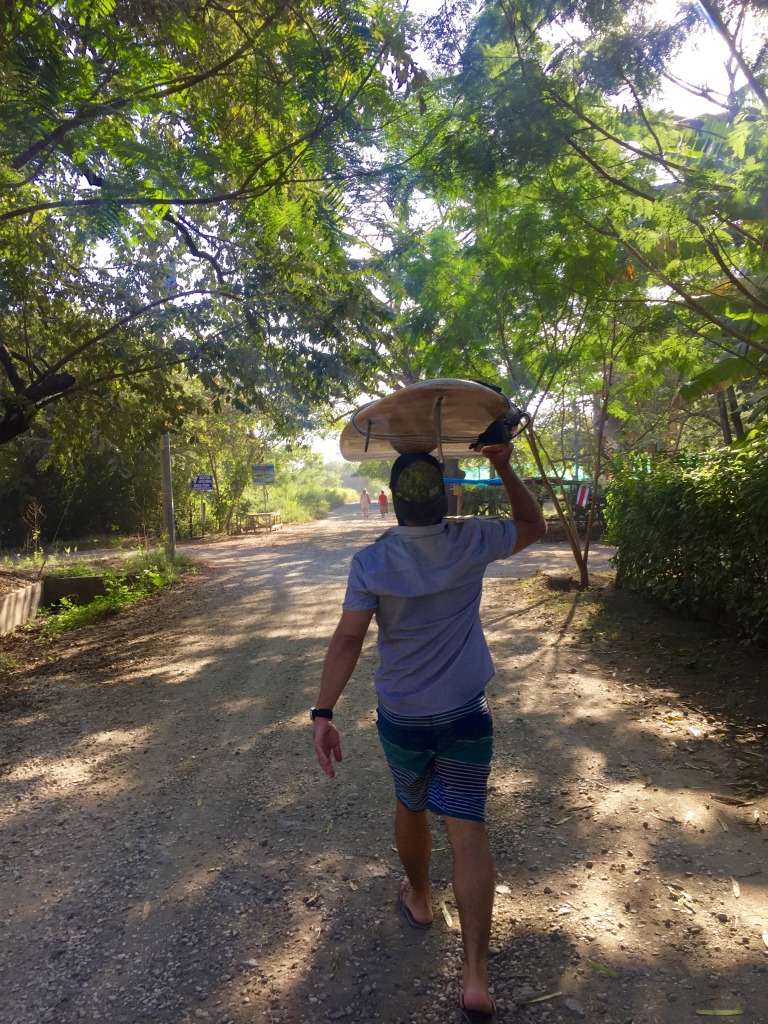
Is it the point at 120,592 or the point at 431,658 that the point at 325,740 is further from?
the point at 120,592

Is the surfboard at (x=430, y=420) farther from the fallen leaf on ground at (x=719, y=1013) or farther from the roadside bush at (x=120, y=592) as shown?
the roadside bush at (x=120, y=592)

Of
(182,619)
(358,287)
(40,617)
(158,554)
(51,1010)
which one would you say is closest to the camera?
(51,1010)

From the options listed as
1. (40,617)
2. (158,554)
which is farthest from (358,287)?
(158,554)

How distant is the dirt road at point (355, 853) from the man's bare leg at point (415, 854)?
0.32ft

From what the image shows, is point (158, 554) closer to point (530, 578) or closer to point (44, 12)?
point (530, 578)

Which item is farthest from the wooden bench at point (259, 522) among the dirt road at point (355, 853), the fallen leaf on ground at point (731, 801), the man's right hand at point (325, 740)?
the man's right hand at point (325, 740)

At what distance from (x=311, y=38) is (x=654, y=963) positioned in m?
7.61

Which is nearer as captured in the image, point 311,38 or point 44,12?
point 44,12

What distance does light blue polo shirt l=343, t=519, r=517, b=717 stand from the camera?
2752 mm

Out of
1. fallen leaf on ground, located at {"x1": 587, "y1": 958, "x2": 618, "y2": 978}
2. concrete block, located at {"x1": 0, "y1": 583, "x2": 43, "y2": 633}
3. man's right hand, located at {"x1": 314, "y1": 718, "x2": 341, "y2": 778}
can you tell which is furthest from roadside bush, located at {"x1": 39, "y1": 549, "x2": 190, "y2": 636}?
fallen leaf on ground, located at {"x1": 587, "y1": 958, "x2": 618, "y2": 978}

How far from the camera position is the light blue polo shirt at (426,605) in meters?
2.75

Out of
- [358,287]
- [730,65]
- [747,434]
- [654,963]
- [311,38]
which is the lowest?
[654,963]

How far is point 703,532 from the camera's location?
7539 mm

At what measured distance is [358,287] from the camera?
31.6 ft
